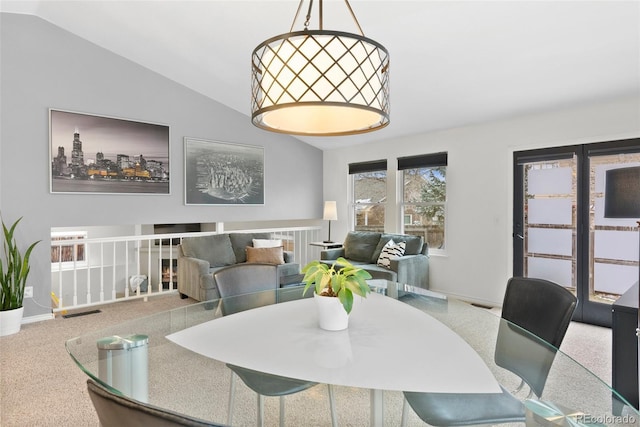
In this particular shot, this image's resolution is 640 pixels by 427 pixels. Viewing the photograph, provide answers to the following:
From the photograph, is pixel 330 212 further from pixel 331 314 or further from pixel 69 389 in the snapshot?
pixel 331 314

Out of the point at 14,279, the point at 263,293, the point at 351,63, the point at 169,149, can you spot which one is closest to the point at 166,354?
the point at 263,293

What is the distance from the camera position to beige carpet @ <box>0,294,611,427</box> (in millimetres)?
2125

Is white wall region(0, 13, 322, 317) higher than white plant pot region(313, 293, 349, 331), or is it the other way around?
white wall region(0, 13, 322, 317)

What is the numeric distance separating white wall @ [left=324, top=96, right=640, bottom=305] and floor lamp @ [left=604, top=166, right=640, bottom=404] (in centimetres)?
230

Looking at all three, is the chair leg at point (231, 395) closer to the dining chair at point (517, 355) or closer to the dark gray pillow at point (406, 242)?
the dining chair at point (517, 355)

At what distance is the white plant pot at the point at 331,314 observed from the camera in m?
1.48

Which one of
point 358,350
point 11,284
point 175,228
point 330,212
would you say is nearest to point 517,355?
point 358,350

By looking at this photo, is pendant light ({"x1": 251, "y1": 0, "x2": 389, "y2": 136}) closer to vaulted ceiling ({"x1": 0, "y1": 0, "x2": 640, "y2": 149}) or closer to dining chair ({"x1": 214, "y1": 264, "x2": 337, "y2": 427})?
dining chair ({"x1": 214, "y1": 264, "x2": 337, "y2": 427})

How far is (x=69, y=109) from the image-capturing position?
4168mm

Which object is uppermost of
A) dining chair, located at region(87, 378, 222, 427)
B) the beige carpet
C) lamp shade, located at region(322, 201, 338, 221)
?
lamp shade, located at region(322, 201, 338, 221)

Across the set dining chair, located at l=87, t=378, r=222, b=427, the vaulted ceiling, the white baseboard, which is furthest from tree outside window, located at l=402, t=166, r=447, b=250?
dining chair, located at l=87, t=378, r=222, b=427

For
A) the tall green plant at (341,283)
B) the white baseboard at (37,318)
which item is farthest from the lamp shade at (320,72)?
the white baseboard at (37,318)

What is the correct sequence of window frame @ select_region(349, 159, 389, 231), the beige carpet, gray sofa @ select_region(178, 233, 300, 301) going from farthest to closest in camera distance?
window frame @ select_region(349, 159, 389, 231) < gray sofa @ select_region(178, 233, 300, 301) < the beige carpet

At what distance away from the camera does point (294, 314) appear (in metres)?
1.78
